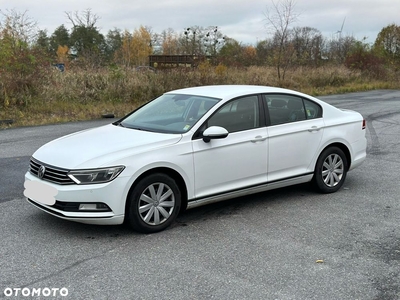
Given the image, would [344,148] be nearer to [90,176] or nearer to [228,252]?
[228,252]

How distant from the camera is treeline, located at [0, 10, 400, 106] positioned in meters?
15.4

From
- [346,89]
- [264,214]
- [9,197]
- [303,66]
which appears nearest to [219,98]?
[264,214]

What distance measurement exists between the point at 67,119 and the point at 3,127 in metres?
2.12

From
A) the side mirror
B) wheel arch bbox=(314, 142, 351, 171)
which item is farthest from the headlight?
wheel arch bbox=(314, 142, 351, 171)

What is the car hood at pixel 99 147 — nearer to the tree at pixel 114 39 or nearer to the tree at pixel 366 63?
the tree at pixel 366 63

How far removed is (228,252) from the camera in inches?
167

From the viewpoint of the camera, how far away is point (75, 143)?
497 cm

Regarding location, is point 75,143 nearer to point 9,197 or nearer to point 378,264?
point 9,197

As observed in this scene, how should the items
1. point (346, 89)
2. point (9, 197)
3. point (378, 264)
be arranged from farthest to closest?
point (346, 89) → point (9, 197) → point (378, 264)

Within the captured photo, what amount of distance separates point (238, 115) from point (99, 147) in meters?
1.77

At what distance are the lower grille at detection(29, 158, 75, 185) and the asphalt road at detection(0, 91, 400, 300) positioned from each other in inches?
23.8

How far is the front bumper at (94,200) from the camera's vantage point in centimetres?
434

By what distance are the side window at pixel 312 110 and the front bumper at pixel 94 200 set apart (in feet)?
9.57

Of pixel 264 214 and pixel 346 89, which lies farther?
pixel 346 89
